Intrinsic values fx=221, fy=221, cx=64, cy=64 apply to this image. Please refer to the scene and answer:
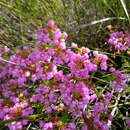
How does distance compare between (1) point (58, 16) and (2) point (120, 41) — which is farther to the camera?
(1) point (58, 16)

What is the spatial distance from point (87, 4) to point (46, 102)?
0.94m

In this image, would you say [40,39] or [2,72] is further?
[2,72]

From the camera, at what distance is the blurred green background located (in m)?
1.72

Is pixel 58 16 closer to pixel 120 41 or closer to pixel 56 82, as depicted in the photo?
pixel 120 41

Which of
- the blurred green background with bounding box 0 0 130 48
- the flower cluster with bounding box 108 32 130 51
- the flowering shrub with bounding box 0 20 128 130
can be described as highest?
the blurred green background with bounding box 0 0 130 48

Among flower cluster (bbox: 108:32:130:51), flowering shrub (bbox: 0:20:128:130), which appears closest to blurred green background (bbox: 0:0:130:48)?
flower cluster (bbox: 108:32:130:51)

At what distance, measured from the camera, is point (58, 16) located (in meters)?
1.75

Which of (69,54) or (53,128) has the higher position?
(69,54)

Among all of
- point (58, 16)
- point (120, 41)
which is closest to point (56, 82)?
point (120, 41)

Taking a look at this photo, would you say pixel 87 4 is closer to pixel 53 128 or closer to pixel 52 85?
pixel 52 85

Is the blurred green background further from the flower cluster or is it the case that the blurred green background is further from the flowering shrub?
the flowering shrub

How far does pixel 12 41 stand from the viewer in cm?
174

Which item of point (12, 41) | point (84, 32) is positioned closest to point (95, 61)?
point (84, 32)

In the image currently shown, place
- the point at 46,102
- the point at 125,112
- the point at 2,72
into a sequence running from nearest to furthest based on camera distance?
1. the point at 46,102
2. the point at 2,72
3. the point at 125,112
